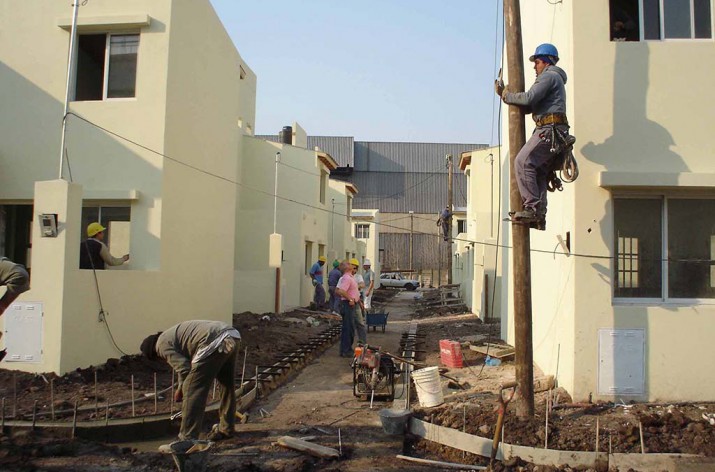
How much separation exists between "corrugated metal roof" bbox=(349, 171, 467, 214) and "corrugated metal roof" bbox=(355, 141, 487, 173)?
0.59 metres

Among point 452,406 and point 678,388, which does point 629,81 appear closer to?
point 678,388

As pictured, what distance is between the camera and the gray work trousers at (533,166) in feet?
21.0

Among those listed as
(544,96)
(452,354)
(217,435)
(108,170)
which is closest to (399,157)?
(108,170)

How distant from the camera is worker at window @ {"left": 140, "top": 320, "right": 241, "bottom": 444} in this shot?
6.18 meters

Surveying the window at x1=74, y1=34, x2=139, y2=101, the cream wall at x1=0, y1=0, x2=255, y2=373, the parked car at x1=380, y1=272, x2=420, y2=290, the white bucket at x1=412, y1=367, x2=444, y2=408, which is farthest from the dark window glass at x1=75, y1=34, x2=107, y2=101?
the parked car at x1=380, y1=272, x2=420, y2=290

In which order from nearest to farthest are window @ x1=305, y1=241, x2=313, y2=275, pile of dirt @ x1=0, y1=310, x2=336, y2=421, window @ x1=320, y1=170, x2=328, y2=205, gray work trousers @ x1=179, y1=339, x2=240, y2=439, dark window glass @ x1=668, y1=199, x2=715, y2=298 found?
1. gray work trousers @ x1=179, y1=339, x2=240, y2=439
2. pile of dirt @ x1=0, y1=310, x2=336, y2=421
3. dark window glass @ x1=668, y1=199, x2=715, y2=298
4. window @ x1=305, y1=241, x2=313, y2=275
5. window @ x1=320, y1=170, x2=328, y2=205

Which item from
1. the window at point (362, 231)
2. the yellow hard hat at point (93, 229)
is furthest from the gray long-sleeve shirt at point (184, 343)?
the window at point (362, 231)

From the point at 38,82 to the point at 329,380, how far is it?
700cm

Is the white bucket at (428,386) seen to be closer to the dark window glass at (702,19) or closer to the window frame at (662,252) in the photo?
the window frame at (662,252)

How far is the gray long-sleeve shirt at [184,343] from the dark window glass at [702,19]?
262 inches

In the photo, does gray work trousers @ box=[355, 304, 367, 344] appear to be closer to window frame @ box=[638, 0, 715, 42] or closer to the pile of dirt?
the pile of dirt

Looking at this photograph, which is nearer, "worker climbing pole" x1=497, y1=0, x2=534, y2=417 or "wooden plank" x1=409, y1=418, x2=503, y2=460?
"wooden plank" x1=409, y1=418, x2=503, y2=460

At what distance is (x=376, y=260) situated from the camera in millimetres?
40844

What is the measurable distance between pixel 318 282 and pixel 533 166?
1344 cm
